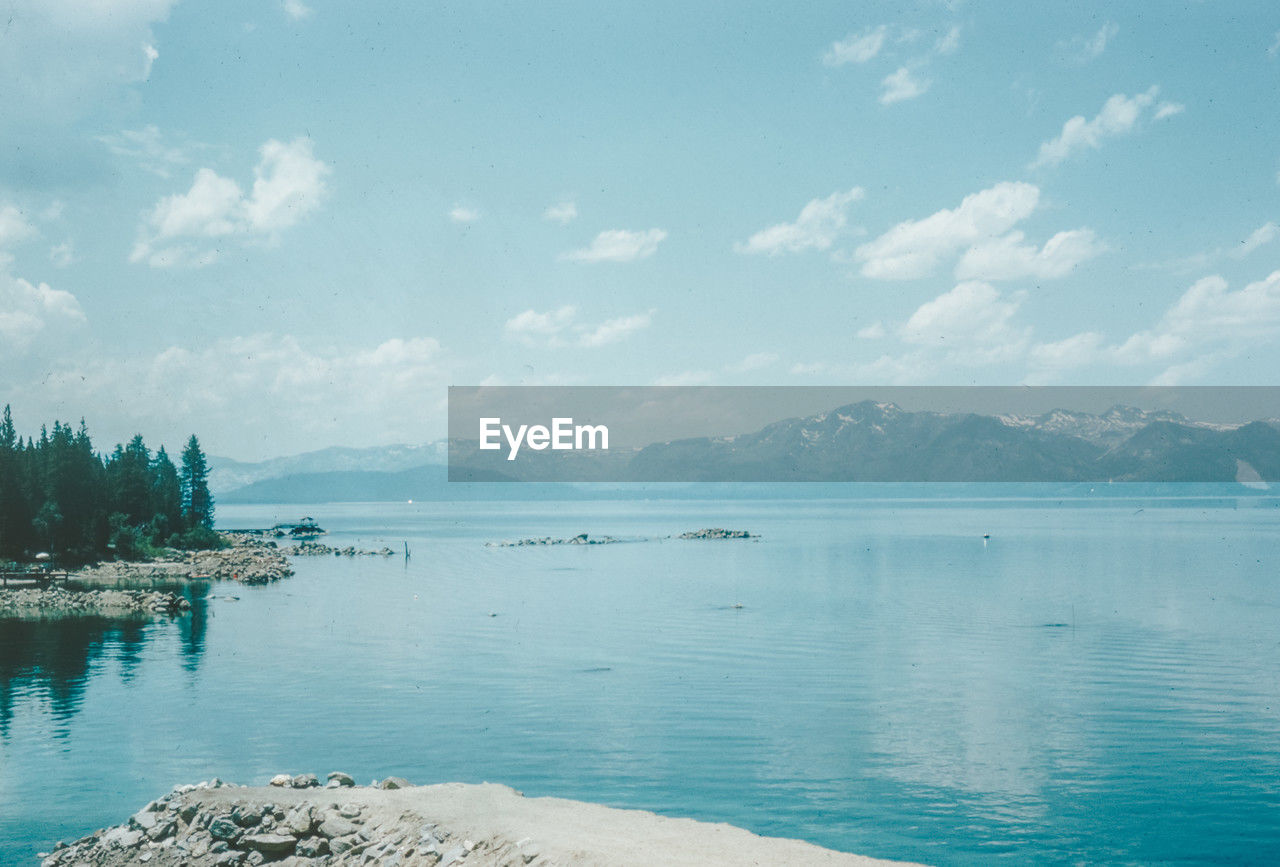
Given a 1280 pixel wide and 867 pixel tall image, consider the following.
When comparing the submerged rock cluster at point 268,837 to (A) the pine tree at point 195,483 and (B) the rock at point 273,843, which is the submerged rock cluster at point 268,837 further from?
(A) the pine tree at point 195,483

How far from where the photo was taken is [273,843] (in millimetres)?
23141

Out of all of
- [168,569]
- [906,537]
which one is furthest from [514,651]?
[906,537]

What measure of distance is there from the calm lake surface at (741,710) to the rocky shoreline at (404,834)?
13.4ft

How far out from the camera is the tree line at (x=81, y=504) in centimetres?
11469

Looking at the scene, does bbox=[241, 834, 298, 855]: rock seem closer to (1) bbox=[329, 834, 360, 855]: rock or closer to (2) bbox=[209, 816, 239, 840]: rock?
(2) bbox=[209, 816, 239, 840]: rock

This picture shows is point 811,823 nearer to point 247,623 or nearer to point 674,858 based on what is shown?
point 674,858

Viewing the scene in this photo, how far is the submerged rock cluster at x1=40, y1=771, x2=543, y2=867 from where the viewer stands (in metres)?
22.1

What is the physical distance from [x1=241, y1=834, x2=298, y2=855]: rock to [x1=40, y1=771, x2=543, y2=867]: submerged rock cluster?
0.02 metres

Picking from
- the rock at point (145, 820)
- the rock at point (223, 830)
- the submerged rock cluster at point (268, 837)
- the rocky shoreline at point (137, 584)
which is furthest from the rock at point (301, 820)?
the rocky shoreline at point (137, 584)

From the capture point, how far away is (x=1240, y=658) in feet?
183

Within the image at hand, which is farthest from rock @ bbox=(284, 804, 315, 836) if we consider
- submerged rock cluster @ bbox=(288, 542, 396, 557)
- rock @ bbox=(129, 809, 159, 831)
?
submerged rock cluster @ bbox=(288, 542, 396, 557)

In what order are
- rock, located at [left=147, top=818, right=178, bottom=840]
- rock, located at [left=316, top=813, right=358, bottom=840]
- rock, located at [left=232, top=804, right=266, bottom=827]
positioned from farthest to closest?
rock, located at [left=147, top=818, right=178, bottom=840] < rock, located at [left=232, top=804, right=266, bottom=827] < rock, located at [left=316, top=813, right=358, bottom=840]

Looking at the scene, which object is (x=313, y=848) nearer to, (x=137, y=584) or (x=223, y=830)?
(x=223, y=830)

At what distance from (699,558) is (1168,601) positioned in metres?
73.3
